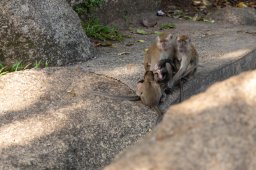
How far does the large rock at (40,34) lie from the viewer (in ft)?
23.5

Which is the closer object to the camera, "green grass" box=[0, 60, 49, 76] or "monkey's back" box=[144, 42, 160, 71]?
"monkey's back" box=[144, 42, 160, 71]

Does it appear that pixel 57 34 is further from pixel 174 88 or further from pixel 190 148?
pixel 190 148

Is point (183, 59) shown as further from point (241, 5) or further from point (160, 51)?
point (241, 5)

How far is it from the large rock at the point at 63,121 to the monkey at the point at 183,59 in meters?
0.62

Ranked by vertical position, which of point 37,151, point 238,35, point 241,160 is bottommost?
point 238,35

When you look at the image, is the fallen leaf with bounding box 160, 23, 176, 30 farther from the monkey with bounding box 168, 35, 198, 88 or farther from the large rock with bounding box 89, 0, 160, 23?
the monkey with bounding box 168, 35, 198, 88

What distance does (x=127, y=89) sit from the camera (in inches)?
251

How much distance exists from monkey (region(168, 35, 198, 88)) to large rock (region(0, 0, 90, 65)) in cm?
171

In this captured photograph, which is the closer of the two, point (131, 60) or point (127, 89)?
point (127, 89)

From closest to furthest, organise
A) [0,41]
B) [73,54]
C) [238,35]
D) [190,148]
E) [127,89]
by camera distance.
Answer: [190,148] < [127,89] < [0,41] < [73,54] < [238,35]

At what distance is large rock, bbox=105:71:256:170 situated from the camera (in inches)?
91.3

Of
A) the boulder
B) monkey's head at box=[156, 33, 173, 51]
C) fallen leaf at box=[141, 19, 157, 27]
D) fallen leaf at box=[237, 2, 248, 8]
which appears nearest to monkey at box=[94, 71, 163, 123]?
monkey's head at box=[156, 33, 173, 51]

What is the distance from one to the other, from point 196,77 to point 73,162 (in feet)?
7.65

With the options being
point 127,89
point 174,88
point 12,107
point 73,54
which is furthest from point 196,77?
point 12,107
